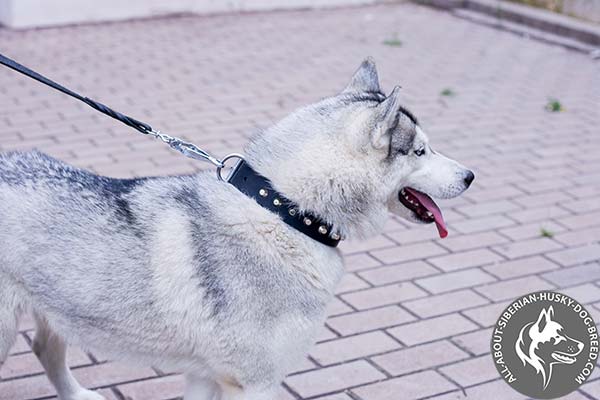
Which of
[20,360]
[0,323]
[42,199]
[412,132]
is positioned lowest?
[20,360]

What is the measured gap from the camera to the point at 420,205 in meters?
2.84

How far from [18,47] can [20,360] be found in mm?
5252

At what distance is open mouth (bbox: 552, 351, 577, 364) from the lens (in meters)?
3.60

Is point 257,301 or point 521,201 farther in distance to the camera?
point 521,201

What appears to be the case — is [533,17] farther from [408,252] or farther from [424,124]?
[408,252]

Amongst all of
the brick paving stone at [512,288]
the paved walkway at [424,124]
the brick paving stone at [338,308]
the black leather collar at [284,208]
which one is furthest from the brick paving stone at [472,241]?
the black leather collar at [284,208]

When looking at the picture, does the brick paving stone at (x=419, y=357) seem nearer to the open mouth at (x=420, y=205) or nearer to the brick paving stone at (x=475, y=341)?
the brick paving stone at (x=475, y=341)

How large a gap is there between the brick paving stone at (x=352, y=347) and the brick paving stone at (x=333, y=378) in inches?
2.6

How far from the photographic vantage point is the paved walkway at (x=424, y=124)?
365cm

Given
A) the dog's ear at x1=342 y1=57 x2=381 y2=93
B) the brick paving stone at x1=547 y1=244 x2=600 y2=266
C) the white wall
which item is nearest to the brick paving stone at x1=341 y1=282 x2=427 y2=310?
the brick paving stone at x1=547 y1=244 x2=600 y2=266

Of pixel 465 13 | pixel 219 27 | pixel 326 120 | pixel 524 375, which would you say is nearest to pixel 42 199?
pixel 326 120

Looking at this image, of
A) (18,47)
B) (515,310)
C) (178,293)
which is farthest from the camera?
(18,47)

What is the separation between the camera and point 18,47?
8172mm

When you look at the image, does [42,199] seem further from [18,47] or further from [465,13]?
[465,13]
